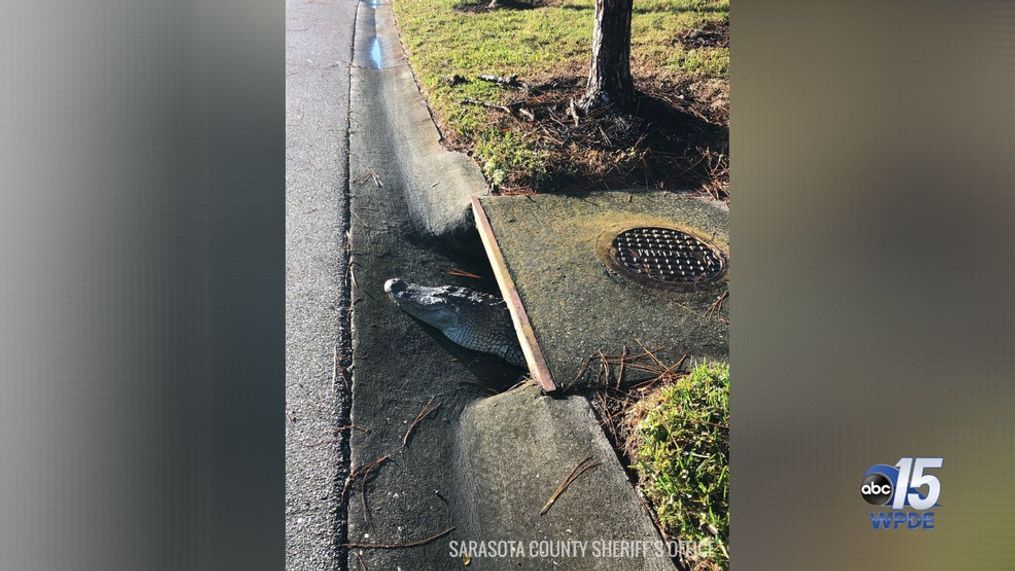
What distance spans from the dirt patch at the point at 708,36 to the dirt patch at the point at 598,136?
128 millimetres

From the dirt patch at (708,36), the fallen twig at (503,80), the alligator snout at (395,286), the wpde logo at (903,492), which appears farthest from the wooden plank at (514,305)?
the wpde logo at (903,492)

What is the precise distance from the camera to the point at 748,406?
7.29 ft

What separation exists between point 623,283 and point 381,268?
80cm

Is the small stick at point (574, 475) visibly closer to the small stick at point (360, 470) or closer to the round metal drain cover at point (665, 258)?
the small stick at point (360, 470)

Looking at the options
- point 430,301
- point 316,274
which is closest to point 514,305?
point 430,301

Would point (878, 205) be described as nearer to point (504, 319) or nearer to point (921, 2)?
point (921, 2)

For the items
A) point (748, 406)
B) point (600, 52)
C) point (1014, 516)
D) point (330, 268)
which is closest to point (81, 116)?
point (330, 268)

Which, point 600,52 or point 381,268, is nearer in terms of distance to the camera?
point 381,268

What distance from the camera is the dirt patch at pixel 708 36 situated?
2.36 m

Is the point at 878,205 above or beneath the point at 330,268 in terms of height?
above

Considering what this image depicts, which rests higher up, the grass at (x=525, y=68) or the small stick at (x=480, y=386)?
the grass at (x=525, y=68)

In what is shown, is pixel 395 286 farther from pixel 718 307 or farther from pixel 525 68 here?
pixel 718 307

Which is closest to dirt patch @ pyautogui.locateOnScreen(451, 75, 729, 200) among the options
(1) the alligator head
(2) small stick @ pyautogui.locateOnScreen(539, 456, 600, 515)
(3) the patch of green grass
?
(1) the alligator head

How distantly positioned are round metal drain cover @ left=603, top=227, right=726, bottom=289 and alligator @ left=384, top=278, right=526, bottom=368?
1.39 ft
